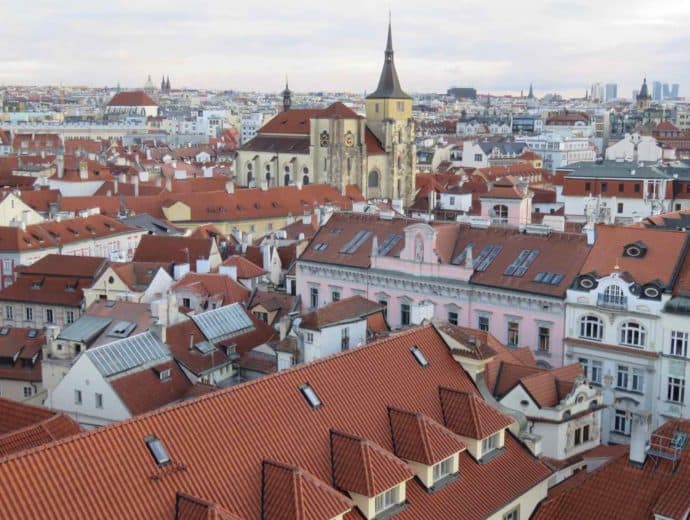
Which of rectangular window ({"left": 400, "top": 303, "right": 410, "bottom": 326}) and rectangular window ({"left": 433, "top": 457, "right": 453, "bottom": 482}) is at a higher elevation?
rectangular window ({"left": 433, "top": 457, "right": 453, "bottom": 482})

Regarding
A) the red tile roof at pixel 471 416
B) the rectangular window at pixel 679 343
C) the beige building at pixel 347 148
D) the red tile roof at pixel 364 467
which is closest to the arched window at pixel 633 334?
the rectangular window at pixel 679 343

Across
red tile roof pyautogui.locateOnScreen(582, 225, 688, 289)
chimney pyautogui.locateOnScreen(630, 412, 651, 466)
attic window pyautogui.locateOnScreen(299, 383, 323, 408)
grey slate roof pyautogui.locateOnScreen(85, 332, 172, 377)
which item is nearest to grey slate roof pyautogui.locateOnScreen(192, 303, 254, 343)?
grey slate roof pyautogui.locateOnScreen(85, 332, 172, 377)

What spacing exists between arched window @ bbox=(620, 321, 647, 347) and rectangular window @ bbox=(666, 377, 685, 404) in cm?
210

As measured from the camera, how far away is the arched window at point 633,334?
43.4 metres

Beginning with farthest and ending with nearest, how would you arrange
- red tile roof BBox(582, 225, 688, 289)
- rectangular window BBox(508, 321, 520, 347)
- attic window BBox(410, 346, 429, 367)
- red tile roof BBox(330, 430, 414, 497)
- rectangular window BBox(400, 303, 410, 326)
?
rectangular window BBox(400, 303, 410, 326)
rectangular window BBox(508, 321, 520, 347)
red tile roof BBox(582, 225, 688, 289)
attic window BBox(410, 346, 429, 367)
red tile roof BBox(330, 430, 414, 497)

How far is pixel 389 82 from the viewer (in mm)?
141000

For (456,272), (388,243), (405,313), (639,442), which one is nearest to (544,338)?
(456,272)

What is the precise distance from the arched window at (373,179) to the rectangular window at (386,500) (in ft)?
365

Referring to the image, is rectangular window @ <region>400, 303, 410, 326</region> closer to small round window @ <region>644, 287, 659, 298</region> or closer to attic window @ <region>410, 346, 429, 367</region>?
small round window @ <region>644, 287, 659, 298</region>

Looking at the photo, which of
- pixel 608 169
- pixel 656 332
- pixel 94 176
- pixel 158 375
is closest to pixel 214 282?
pixel 158 375

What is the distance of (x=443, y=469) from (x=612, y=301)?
20959 millimetres

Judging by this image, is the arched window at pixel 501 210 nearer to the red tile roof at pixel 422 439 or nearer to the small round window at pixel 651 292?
the small round window at pixel 651 292

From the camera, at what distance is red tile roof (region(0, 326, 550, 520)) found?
19906mm

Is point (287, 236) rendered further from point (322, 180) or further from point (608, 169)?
point (322, 180)
